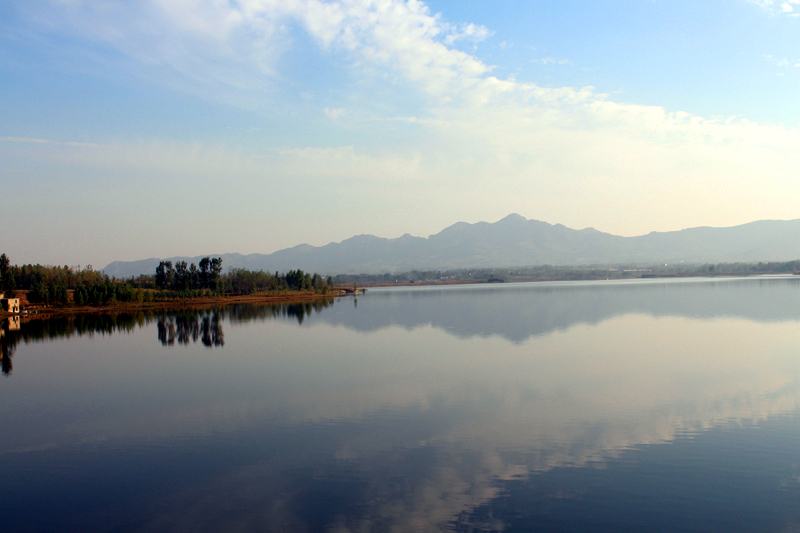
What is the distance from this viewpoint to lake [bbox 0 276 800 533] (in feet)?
24.9

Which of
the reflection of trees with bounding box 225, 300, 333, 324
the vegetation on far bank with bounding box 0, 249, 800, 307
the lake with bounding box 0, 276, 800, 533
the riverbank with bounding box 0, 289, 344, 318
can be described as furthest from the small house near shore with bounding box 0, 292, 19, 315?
the lake with bounding box 0, 276, 800, 533

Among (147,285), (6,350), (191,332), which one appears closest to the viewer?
(6,350)

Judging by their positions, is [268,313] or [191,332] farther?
[268,313]

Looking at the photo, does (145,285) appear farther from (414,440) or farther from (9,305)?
(414,440)

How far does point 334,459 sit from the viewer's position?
9.68 m

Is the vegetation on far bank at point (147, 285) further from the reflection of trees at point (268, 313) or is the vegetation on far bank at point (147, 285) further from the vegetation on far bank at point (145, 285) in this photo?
the reflection of trees at point (268, 313)

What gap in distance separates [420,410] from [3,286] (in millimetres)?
63198

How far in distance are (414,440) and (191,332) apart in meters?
28.3

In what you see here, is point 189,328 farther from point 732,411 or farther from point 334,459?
point 732,411

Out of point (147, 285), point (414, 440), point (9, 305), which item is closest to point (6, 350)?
point (414, 440)

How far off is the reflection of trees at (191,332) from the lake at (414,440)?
22.3 ft

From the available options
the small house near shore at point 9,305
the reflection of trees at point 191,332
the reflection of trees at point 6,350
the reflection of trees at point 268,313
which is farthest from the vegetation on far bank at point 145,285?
the reflection of trees at point 191,332

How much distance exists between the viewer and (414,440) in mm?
10625

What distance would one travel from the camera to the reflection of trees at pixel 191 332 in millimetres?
29883
